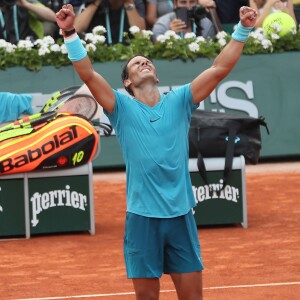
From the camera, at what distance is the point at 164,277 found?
8320 millimetres

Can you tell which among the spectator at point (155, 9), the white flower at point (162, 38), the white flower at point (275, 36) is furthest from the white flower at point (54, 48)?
the white flower at point (275, 36)

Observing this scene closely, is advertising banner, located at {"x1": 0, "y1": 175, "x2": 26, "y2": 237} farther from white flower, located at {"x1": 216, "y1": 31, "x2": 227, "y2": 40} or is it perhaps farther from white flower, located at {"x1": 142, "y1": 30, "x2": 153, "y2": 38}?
white flower, located at {"x1": 216, "y1": 31, "x2": 227, "y2": 40}

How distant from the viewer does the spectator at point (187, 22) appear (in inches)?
541

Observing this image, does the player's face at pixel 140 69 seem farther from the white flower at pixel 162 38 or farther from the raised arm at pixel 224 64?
the white flower at pixel 162 38

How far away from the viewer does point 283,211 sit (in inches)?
429

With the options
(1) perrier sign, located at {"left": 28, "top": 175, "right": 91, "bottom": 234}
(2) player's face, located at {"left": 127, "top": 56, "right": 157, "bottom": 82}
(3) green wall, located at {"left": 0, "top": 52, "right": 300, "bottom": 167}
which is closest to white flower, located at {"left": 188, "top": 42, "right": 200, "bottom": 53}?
(3) green wall, located at {"left": 0, "top": 52, "right": 300, "bottom": 167}

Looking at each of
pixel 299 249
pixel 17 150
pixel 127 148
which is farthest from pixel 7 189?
pixel 127 148

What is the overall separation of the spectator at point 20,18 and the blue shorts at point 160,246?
827 cm

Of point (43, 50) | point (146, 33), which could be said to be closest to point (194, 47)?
point (146, 33)

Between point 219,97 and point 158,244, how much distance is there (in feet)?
25.5

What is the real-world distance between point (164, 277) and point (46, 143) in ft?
6.55

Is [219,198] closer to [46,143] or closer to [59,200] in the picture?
[59,200]

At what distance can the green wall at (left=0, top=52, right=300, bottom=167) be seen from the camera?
13.2 m

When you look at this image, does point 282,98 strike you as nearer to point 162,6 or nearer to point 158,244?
point 162,6
